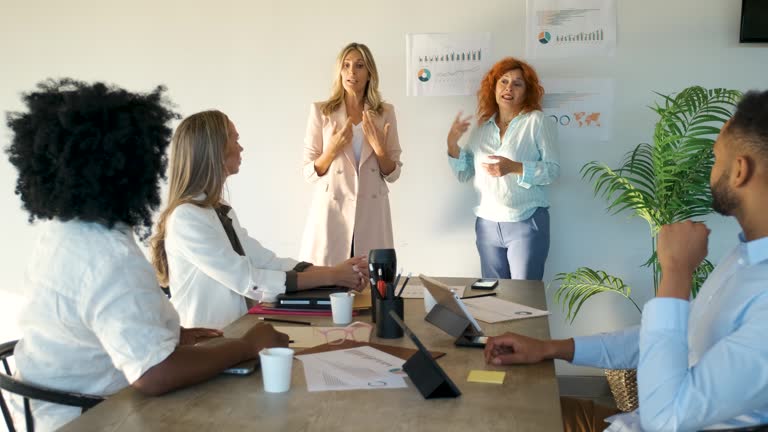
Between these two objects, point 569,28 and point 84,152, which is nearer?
point 84,152

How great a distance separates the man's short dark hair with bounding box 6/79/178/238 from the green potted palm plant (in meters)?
2.34

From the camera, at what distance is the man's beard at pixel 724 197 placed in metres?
1.50

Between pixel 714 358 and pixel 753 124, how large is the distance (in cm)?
47

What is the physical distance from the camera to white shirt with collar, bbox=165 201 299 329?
7.77 feet

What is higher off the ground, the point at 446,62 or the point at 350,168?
the point at 446,62

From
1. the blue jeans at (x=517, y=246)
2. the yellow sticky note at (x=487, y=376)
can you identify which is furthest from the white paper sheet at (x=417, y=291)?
the blue jeans at (x=517, y=246)

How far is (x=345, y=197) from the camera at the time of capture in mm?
3799

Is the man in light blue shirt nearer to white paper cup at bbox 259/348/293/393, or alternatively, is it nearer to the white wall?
white paper cup at bbox 259/348/293/393

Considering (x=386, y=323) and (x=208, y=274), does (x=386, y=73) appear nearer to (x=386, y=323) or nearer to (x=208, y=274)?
(x=208, y=274)

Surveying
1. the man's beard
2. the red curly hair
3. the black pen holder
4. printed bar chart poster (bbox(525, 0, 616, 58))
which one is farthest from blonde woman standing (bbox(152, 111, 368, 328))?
printed bar chart poster (bbox(525, 0, 616, 58))

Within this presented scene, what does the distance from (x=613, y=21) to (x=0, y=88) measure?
3.42 meters

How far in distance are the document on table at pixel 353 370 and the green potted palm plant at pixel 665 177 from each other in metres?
1.89

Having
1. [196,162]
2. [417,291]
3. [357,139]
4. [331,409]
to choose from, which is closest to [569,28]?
[357,139]

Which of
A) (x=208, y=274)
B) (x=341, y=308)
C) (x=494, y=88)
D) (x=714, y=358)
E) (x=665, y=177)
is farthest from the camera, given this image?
(x=494, y=88)
